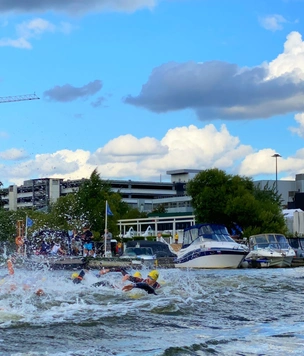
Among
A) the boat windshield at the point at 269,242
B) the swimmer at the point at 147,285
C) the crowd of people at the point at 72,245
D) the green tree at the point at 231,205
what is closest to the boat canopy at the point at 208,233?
the boat windshield at the point at 269,242

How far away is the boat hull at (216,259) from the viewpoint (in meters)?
46.4

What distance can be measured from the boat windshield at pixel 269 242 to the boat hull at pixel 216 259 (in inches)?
264

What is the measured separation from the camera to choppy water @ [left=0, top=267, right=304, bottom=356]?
50.6 ft

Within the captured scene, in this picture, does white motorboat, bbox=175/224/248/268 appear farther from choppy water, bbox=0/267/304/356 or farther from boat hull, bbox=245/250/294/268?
choppy water, bbox=0/267/304/356

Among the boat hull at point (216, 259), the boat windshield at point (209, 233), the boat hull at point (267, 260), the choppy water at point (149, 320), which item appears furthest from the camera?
the boat hull at point (267, 260)

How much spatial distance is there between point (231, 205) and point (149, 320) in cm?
4998

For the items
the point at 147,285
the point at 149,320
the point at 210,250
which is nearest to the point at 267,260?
the point at 210,250

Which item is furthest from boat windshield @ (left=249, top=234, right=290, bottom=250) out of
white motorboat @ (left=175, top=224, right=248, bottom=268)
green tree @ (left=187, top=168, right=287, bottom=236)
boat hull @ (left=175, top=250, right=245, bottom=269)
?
green tree @ (left=187, top=168, right=287, bottom=236)

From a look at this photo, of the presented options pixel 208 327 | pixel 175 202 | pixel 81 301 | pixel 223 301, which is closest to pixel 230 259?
pixel 223 301

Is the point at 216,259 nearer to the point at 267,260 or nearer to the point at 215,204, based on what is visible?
the point at 267,260

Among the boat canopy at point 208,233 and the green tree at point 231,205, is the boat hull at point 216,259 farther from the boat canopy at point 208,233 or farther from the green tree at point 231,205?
the green tree at point 231,205

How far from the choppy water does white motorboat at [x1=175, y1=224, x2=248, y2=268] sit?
15839 mm

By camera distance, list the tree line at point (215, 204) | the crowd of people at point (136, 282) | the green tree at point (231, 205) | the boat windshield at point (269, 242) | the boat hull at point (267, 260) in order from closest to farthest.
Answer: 1. the crowd of people at point (136, 282)
2. the boat hull at point (267, 260)
3. the boat windshield at point (269, 242)
4. the green tree at point (231, 205)
5. the tree line at point (215, 204)

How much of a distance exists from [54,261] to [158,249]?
10.8 meters
